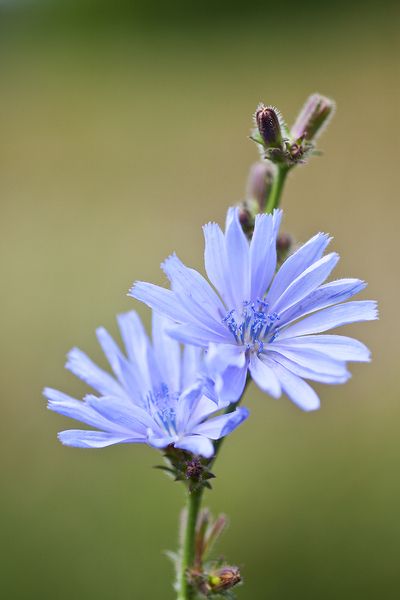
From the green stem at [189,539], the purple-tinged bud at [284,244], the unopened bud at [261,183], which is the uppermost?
the unopened bud at [261,183]

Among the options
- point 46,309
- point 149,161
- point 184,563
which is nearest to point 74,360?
point 184,563

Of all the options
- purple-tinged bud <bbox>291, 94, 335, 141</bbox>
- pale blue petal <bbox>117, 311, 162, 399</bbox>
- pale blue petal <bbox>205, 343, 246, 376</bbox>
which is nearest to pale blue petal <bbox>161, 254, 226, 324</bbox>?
pale blue petal <bbox>205, 343, 246, 376</bbox>

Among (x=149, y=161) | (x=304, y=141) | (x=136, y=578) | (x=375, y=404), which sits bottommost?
(x=136, y=578)

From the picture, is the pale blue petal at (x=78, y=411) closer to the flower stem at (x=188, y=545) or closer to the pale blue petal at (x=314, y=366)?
the flower stem at (x=188, y=545)

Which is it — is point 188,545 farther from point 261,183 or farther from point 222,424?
point 261,183

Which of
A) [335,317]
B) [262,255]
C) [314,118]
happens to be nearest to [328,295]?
[335,317]

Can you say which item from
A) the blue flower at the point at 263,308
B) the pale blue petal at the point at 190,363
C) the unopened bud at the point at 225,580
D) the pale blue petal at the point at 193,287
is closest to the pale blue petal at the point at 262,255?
the blue flower at the point at 263,308

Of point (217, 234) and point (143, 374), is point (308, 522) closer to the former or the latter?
point (143, 374)
